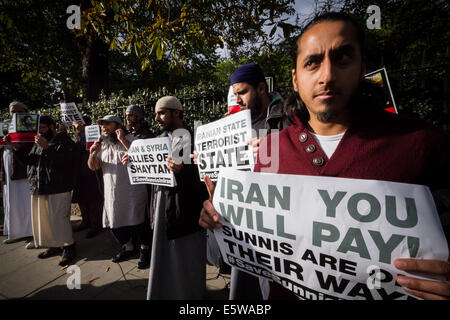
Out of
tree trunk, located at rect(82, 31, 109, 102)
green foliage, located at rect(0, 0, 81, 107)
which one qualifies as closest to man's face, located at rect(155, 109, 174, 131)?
tree trunk, located at rect(82, 31, 109, 102)

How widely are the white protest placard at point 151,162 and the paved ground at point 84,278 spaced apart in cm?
141

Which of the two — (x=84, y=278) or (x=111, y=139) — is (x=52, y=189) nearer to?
(x=111, y=139)

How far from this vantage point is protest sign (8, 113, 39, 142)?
343 centimetres

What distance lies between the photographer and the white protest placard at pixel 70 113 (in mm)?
4160

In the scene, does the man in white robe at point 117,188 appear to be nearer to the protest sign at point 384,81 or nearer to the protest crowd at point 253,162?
the protest crowd at point 253,162

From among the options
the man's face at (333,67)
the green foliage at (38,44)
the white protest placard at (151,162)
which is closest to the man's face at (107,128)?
the white protest placard at (151,162)

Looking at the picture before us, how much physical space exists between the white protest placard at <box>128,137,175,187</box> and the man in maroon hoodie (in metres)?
1.31

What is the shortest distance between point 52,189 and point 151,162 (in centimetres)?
218

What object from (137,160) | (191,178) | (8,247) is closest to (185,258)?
(191,178)


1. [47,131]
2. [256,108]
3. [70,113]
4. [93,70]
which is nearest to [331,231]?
[256,108]

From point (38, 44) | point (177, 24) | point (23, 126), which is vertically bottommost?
point (23, 126)

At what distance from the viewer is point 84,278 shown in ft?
10.0

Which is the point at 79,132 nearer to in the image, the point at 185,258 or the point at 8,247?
the point at 8,247

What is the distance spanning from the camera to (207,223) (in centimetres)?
123
